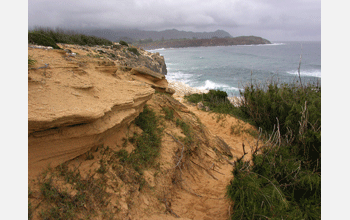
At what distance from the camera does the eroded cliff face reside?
2615 mm

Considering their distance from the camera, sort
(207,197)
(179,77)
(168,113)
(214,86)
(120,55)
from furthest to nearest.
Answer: (179,77) → (214,86) → (120,55) → (168,113) → (207,197)

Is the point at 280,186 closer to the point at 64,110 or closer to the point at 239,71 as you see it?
the point at 64,110

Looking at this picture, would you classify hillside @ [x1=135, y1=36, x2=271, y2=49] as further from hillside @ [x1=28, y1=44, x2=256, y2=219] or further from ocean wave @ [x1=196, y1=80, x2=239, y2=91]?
hillside @ [x1=28, y1=44, x2=256, y2=219]

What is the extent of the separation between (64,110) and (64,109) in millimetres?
31

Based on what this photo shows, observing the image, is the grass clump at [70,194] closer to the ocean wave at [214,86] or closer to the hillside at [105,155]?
the hillside at [105,155]

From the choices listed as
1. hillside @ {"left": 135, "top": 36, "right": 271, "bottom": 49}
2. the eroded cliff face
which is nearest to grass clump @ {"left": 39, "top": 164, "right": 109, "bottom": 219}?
the eroded cliff face

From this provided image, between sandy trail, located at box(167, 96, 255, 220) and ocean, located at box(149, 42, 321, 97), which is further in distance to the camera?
ocean, located at box(149, 42, 321, 97)

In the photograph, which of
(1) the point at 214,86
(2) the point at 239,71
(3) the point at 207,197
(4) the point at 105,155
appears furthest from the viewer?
(2) the point at 239,71

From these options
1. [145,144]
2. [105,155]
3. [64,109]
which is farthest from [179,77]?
[64,109]

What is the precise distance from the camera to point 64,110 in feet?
8.66

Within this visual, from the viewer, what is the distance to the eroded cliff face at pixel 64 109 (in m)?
2.62

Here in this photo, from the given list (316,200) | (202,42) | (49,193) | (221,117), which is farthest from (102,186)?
(202,42)

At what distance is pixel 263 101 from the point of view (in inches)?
349

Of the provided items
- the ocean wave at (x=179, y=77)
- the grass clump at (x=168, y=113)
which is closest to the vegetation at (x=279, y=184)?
the grass clump at (x=168, y=113)
